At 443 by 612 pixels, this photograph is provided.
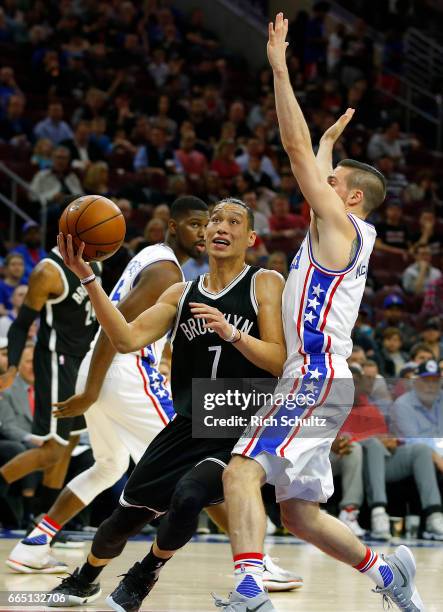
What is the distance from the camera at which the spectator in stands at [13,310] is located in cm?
1045

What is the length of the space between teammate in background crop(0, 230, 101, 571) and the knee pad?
41.4 inches

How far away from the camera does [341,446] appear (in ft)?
31.3

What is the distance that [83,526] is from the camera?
925 centimetres

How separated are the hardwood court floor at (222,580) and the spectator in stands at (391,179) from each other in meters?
9.08

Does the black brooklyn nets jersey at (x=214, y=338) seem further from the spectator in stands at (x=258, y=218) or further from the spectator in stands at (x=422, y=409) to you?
the spectator in stands at (x=258, y=218)

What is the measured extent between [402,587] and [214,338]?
1.41m

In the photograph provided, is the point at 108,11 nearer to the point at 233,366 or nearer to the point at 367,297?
the point at 367,297

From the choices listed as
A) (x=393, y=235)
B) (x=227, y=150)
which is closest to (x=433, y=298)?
(x=393, y=235)

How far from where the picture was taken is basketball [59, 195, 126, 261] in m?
5.02

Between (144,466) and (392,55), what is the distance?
16687mm

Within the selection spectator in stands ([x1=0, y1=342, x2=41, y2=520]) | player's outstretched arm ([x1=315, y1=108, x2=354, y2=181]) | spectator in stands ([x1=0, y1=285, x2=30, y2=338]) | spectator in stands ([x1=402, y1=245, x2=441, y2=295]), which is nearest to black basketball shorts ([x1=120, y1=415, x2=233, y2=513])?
player's outstretched arm ([x1=315, y1=108, x2=354, y2=181])

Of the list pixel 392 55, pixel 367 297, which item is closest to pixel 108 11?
pixel 392 55

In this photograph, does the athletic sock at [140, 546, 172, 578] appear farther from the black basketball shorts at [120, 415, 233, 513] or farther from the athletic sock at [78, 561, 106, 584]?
the athletic sock at [78, 561, 106, 584]

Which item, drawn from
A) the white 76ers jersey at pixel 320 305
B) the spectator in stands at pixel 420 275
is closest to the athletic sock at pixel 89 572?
the white 76ers jersey at pixel 320 305
